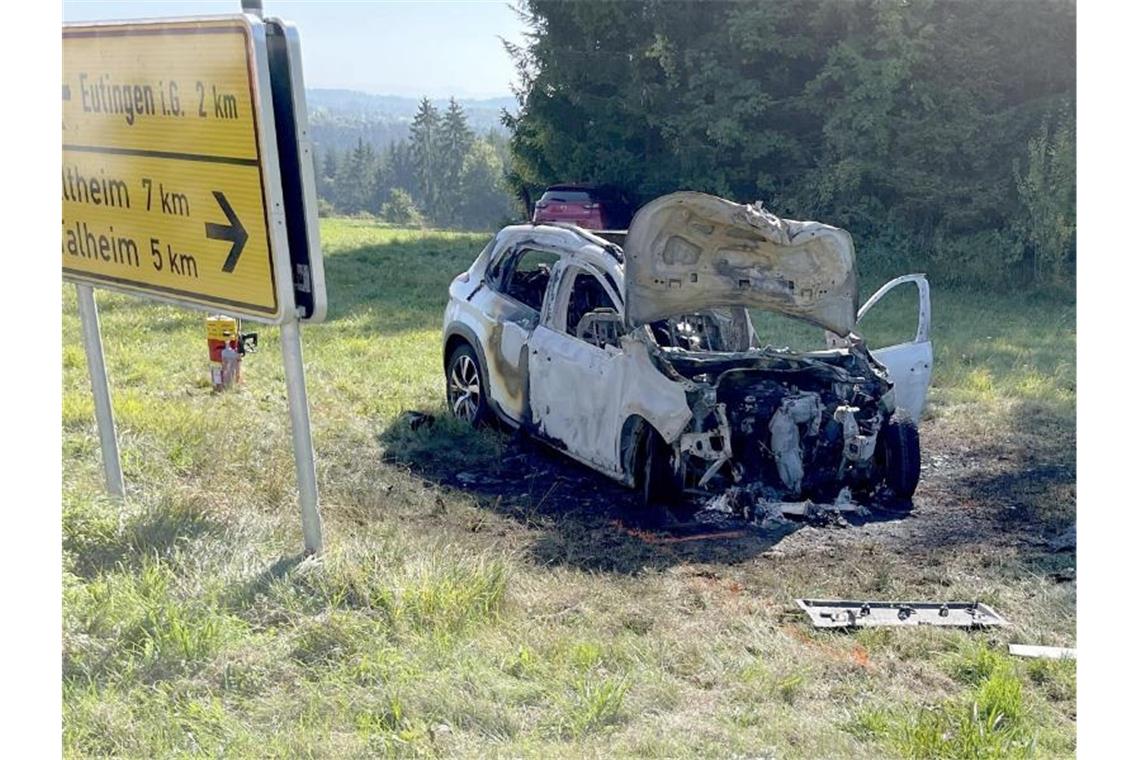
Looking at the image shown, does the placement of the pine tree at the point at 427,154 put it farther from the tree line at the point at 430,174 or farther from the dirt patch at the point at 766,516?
the dirt patch at the point at 766,516

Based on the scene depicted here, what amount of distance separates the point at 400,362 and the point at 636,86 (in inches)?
586

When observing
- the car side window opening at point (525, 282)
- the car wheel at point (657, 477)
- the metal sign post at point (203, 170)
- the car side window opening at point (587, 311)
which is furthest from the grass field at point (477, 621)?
the car side window opening at point (525, 282)

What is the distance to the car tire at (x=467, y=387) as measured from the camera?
848cm

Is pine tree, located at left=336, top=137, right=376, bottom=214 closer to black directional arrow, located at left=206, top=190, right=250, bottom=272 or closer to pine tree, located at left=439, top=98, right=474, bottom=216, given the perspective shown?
pine tree, located at left=439, top=98, right=474, bottom=216

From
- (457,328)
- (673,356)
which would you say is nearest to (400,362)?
(457,328)

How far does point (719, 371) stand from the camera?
6793 millimetres

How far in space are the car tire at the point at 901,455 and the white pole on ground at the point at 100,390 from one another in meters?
4.53

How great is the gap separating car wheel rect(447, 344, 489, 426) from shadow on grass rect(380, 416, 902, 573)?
0.53 feet

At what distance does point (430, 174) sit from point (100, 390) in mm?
91392

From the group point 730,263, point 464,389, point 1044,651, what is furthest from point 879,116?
point 1044,651

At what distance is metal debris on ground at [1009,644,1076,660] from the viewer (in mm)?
4723

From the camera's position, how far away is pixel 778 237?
6855 millimetres

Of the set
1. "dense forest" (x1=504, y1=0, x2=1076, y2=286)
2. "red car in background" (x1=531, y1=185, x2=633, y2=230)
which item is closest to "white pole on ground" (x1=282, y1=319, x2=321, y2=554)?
"dense forest" (x1=504, y1=0, x2=1076, y2=286)

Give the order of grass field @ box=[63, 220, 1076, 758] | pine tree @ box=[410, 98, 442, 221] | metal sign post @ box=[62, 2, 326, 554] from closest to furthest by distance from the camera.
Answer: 1. grass field @ box=[63, 220, 1076, 758]
2. metal sign post @ box=[62, 2, 326, 554]
3. pine tree @ box=[410, 98, 442, 221]
